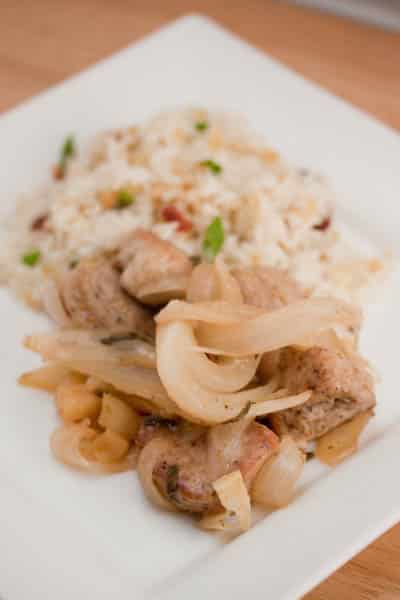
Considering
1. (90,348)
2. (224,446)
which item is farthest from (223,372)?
(90,348)

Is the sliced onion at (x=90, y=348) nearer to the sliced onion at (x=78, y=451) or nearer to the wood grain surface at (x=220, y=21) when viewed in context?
the sliced onion at (x=78, y=451)

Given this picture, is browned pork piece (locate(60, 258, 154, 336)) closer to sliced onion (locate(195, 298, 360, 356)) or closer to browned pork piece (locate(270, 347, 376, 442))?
sliced onion (locate(195, 298, 360, 356))

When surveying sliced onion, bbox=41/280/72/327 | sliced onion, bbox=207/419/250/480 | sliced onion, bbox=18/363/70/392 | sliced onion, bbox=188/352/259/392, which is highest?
sliced onion, bbox=188/352/259/392

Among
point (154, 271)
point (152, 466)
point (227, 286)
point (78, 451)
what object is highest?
point (227, 286)

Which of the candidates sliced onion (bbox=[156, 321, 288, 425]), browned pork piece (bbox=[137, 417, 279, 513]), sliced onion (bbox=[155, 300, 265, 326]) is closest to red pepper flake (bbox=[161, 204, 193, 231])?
sliced onion (bbox=[155, 300, 265, 326])

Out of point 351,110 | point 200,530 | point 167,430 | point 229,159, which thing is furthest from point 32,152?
point 200,530

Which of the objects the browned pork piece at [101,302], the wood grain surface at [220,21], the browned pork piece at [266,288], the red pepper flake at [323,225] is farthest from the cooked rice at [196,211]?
the wood grain surface at [220,21]

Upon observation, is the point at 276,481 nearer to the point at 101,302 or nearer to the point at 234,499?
the point at 234,499
